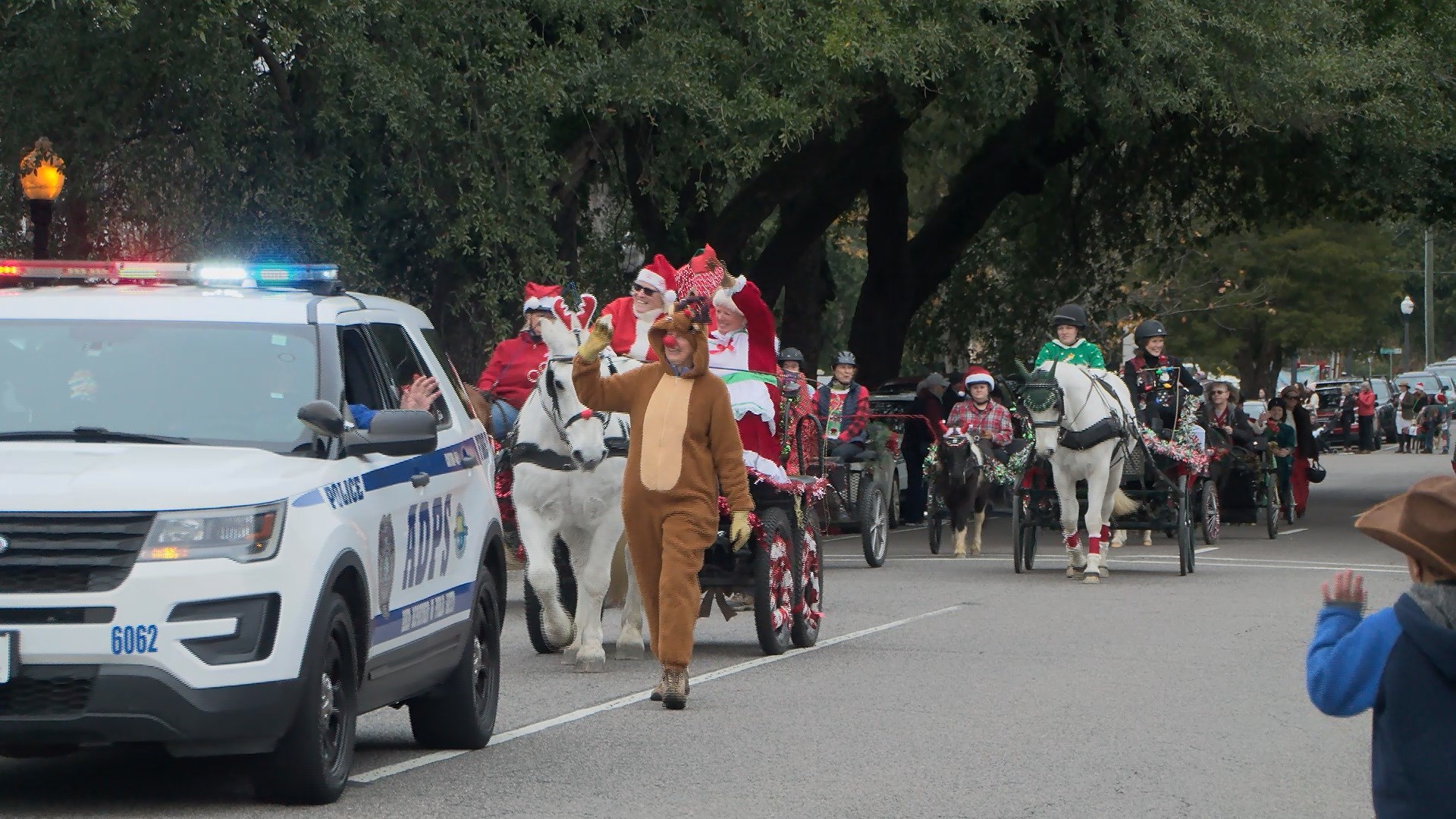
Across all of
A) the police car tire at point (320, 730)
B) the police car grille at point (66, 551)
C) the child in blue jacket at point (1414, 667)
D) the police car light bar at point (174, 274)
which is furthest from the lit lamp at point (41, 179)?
the child in blue jacket at point (1414, 667)

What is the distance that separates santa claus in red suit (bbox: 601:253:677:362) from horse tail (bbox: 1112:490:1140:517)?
8507mm

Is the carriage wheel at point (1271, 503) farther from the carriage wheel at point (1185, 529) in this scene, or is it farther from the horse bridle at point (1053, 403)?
the horse bridle at point (1053, 403)

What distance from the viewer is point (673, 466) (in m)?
11.3

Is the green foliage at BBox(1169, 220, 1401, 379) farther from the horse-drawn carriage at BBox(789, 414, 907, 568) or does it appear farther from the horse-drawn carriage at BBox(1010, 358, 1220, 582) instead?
the horse-drawn carriage at BBox(1010, 358, 1220, 582)

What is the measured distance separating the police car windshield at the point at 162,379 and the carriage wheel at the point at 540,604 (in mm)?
5057

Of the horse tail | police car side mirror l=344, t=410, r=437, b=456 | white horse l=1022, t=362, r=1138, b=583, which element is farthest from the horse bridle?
police car side mirror l=344, t=410, r=437, b=456

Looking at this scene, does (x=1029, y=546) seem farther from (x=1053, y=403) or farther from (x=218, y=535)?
(x=218, y=535)

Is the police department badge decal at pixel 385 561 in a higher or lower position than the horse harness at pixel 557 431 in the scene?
lower

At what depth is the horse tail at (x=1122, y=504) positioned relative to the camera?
21.4m

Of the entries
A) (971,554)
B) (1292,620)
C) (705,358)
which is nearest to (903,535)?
(971,554)

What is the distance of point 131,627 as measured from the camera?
24.3 ft

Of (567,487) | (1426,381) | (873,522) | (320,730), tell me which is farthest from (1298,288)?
(320,730)

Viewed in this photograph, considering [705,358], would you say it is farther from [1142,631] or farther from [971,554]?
[971,554]

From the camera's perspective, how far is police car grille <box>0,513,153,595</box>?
745 cm
